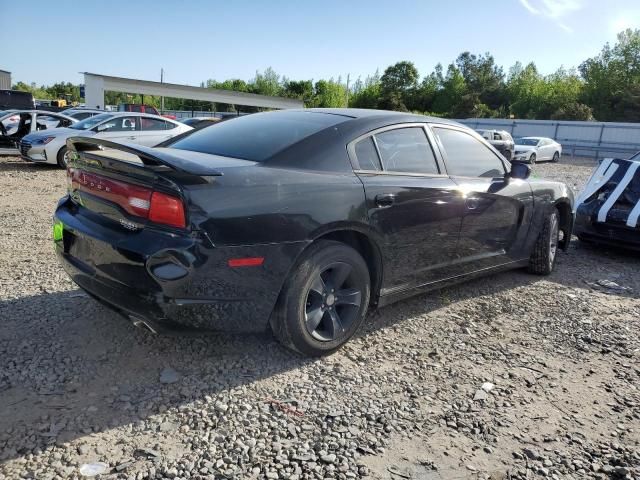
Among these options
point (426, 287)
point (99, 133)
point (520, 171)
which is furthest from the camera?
point (99, 133)

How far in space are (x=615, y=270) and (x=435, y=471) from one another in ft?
14.9

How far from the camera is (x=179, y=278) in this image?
2.56 m

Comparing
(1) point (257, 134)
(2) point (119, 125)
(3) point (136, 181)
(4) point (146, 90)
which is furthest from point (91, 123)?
(4) point (146, 90)

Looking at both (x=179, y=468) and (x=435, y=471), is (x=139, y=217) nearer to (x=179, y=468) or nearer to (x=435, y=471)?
(x=179, y=468)

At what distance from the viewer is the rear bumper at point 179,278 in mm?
2557

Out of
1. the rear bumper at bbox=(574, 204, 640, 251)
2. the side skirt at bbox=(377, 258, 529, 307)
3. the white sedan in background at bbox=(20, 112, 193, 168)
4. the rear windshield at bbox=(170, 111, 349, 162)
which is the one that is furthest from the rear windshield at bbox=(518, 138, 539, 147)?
the rear windshield at bbox=(170, 111, 349, 162)

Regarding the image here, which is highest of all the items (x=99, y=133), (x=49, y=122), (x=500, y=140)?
(x=500, y=140)

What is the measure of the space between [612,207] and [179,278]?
5717 mm

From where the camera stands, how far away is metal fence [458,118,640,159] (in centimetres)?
3078

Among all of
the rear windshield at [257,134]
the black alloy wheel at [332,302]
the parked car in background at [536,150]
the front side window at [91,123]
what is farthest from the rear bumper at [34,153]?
the parked car in background at [536,150]

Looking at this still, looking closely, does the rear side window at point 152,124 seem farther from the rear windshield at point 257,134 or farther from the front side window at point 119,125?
the rear windshield at point 257,134

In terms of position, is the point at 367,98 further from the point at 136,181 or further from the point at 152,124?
the point at 136,181

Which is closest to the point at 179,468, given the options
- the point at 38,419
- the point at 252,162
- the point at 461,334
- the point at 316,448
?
the point at 316,448

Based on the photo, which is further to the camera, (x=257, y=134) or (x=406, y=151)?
(x=406, y=151)
